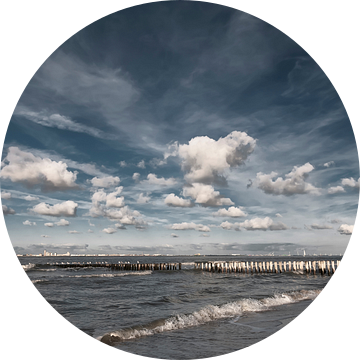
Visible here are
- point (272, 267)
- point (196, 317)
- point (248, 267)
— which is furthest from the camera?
point (248, 267)

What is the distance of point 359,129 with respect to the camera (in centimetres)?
367

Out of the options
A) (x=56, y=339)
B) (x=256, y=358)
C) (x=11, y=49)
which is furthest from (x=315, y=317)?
(x=11, y=49)

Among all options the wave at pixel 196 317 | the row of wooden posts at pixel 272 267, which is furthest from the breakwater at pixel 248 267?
the wave at pixel 196 317

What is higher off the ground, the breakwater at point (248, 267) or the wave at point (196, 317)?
the wave at point (196, 317)

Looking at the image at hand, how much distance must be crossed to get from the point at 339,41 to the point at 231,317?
11.3 m

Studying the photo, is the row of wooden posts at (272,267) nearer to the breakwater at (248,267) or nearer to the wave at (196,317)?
the breakwater at (248,267)

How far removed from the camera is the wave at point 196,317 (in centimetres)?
890

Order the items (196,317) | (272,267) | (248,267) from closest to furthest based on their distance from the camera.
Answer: (196,317) → (272,267) → (248,267)

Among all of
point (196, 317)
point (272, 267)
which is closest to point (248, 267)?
point (272, 267)

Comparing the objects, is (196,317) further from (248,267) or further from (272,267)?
(248,267)

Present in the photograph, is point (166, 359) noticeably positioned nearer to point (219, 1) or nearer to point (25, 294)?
point (25, 294)

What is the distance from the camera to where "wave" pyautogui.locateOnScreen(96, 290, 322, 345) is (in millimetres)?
8898

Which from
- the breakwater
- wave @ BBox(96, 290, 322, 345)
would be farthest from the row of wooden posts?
wave @ BBox(96, 290, 322, 345)

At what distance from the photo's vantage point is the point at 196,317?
37.2 ft
